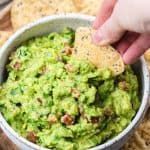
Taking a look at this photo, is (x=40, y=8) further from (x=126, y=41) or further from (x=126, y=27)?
(x=126, y=27)

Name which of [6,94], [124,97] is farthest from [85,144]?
[6,94]

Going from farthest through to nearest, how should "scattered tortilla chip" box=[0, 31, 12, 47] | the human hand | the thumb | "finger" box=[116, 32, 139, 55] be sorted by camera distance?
"scattered tortilla chip" box=[0, 31, 12, 47] < "finger" box=[116, 32, 139, 55] < the thumb < the human hand

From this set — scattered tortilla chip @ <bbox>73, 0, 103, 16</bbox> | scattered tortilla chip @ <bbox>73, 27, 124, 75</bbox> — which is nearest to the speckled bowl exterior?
scattered tortilla chip @ <bbox>73, 27, 124, 75</bbox>

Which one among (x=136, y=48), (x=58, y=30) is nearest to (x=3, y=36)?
(x=58, y=30)

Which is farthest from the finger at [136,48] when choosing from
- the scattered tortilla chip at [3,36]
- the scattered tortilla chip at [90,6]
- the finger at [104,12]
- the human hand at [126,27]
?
the scattered tortilla chip at [3,36]

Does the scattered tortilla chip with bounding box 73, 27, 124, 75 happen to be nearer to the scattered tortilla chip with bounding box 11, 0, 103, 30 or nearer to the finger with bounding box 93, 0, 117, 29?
the finger with bounding box 93, 0, 117, 29

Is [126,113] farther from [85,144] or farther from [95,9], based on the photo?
[95,9]
